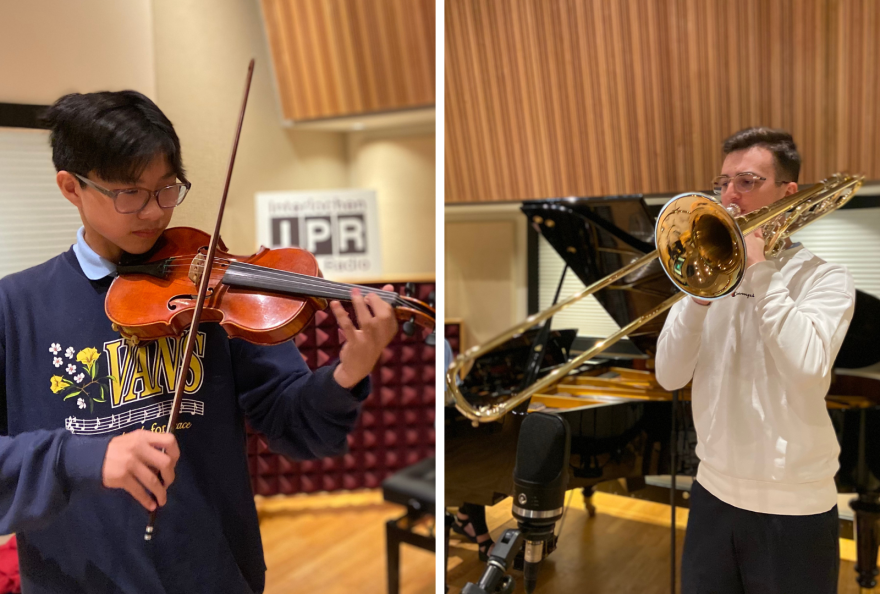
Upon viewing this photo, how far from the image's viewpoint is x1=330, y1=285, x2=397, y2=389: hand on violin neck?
98cm

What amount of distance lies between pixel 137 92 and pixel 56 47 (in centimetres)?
14

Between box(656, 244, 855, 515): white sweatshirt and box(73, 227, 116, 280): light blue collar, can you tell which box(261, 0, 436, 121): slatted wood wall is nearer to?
box(73, 227, 116, 280): light blue collar

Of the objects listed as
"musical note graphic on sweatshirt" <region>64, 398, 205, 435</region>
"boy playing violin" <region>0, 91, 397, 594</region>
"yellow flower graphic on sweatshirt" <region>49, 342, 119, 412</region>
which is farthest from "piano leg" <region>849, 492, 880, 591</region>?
"yellow flower graphic on sweatshirt" <region>49, 342, 119, 412</region>

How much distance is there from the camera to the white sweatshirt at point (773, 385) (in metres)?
1.23

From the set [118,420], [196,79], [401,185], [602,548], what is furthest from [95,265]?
[602,548]

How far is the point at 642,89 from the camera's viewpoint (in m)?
1.51

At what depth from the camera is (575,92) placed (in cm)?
155

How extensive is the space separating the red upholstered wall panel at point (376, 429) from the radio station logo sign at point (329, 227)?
0.10 meters

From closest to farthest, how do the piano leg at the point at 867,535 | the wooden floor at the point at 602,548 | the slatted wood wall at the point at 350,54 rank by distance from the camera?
the slatted wood wall at the point at 350,54 → the piano leg at the point at 867,535 → the wooden floor at the point at 602,548

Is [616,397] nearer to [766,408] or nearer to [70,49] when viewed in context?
[766,408]

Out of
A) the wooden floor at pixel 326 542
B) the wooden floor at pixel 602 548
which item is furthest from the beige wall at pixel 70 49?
the wooden floor at pixel 602 548

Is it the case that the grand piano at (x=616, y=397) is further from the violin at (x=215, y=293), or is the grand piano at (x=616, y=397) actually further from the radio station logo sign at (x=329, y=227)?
the violin at (x=215, y=293)

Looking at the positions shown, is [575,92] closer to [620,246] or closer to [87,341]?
[620,246]

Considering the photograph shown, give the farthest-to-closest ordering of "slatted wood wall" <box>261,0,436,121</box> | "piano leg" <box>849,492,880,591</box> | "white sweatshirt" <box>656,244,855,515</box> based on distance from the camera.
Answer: "piano leg" <box>849,492,880,591</box>, "white sweatshirt" <box>656,244,855,515</box>, "slatted wood wall" <box>261,0,436,121</box>
